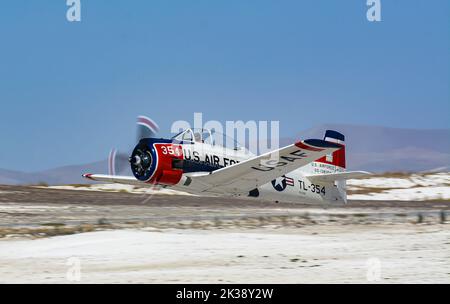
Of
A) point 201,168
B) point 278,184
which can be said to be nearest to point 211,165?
point 201,168

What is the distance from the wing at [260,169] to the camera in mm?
20950

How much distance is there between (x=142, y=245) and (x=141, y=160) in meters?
5.62

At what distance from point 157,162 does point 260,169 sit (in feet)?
11.5

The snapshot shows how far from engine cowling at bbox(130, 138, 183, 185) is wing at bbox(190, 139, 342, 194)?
2.64 ft

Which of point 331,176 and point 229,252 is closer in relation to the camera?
point 229,252

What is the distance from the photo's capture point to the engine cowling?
73.1 ft

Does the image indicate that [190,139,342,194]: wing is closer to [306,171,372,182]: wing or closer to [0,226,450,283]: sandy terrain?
[0,226,450,283]: sandy terrain

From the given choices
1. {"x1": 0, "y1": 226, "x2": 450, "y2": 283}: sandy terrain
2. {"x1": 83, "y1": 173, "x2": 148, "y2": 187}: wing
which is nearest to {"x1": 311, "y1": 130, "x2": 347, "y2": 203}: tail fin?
{"x1": 0, "y1": 226, "x2": 450, "y2": 283}: sandy terrain

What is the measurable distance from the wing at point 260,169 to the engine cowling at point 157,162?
0.80m

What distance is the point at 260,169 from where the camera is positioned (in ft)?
75.7

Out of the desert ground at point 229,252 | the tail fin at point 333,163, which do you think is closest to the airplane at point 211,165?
the desert ground at point 229,252

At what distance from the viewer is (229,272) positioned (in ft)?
43.5

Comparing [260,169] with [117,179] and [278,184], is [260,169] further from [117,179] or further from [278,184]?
[117,179]
